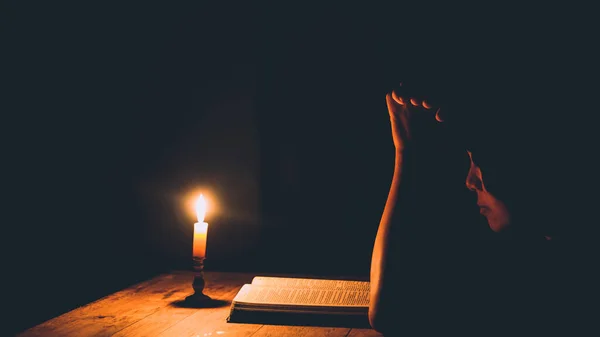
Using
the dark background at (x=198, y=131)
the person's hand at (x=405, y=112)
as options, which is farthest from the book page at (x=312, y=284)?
the dark background at (x=198, y=131)

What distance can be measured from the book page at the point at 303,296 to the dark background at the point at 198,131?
1127mm

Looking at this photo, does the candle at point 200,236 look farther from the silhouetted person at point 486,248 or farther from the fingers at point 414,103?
the fingers at point 414,103

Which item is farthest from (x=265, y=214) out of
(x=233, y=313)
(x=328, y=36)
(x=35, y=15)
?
(x=35, y=15)

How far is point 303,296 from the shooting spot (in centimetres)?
169

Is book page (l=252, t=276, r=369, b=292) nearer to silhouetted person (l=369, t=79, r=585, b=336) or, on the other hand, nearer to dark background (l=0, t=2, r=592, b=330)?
silhouetted person (l=369, t=79, r=585, b=336)

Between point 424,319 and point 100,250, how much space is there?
90.6 inches

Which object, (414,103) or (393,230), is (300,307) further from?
(414,103)

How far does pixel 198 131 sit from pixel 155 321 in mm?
1486

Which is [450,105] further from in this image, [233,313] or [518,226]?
[233,313]

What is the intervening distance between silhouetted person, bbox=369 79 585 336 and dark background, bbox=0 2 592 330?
125 cm

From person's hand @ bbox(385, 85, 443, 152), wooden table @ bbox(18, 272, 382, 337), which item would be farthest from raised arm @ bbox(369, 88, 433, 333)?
wooden table @ bbox(18, 272, 382, 337)

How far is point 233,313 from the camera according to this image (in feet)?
5.29

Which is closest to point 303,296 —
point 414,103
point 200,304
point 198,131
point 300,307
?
point 300,307

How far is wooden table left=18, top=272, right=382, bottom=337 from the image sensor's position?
1.51 metres
